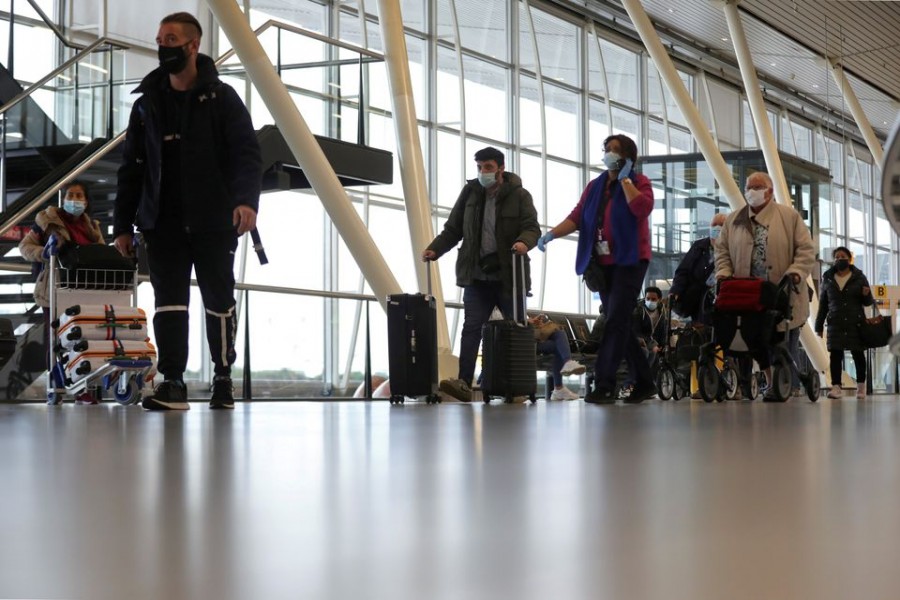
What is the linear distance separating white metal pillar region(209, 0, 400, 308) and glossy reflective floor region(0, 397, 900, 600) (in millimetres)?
8442

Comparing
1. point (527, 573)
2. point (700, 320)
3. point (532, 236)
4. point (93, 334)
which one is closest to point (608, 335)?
point (532, 236)

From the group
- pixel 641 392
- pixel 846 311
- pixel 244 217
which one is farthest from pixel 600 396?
pixel 846 311

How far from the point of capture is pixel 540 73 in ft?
88.2

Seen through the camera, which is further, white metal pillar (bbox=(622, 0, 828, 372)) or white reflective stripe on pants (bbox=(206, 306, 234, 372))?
white metal pillar (bbox=(622, 0, 828, 372))

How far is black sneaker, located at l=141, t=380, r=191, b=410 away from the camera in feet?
22.1

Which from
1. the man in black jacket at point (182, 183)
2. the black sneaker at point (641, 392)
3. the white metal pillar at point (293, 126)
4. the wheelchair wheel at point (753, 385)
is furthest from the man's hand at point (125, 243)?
the wheelchair wheel at point (753, 385)

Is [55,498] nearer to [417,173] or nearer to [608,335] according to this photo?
[608,335]

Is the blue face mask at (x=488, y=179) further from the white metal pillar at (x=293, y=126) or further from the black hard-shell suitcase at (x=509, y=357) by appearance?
the white metal pillar at (x=293, y=126)

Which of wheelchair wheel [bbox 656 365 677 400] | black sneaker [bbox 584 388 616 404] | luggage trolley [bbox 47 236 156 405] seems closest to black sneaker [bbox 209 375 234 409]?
luggage trolley [bbox 47 236 156 405]

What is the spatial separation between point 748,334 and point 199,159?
200 inches

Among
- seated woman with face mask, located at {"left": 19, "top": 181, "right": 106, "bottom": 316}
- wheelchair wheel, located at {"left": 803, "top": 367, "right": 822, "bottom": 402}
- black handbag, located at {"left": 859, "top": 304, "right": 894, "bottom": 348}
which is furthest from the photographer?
black handbag, located at {"left": 859, "top": 304, "right": 894, "bottom": 348}

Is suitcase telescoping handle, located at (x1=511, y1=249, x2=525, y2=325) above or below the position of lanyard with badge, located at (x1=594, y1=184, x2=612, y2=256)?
below

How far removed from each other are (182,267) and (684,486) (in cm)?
497

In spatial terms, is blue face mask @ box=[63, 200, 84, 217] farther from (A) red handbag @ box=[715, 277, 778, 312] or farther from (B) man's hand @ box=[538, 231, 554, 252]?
(A) red handbag @ box=[715, 277, 778, 312]
